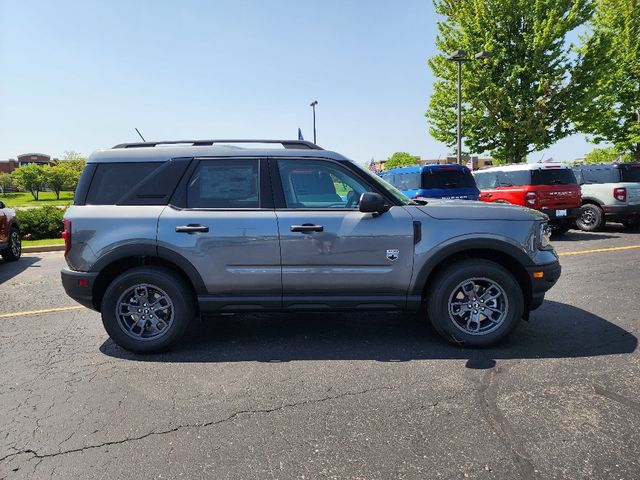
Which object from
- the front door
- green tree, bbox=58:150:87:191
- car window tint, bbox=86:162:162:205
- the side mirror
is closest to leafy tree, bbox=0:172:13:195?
green tree, bbox=58:150:87:191

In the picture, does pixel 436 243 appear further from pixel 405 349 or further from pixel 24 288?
pixel 24 288

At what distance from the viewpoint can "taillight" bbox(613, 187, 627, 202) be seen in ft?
36.4

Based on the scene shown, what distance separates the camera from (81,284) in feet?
12.8

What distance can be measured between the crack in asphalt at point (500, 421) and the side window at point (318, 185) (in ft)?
5.98

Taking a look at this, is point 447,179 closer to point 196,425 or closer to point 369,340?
point 369,340

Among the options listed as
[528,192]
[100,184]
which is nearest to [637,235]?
[528,192]

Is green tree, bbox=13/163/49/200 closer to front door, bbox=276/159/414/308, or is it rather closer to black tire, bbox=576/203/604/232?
black tire, bbox=576/203/604/232

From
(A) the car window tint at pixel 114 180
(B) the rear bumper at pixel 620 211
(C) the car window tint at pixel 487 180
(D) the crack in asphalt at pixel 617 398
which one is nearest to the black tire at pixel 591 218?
(B) the rear bumper at pixel 620 211

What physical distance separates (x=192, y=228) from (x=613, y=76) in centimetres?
2417

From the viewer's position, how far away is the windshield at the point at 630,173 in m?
11.2

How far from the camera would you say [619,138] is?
23625 millimetres

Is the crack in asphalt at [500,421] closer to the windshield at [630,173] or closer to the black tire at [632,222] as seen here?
the windshield at [630,173]

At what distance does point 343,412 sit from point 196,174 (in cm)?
247

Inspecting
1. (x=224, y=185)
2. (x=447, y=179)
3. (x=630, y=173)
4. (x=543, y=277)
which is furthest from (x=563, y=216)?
(x=224, y=185)
